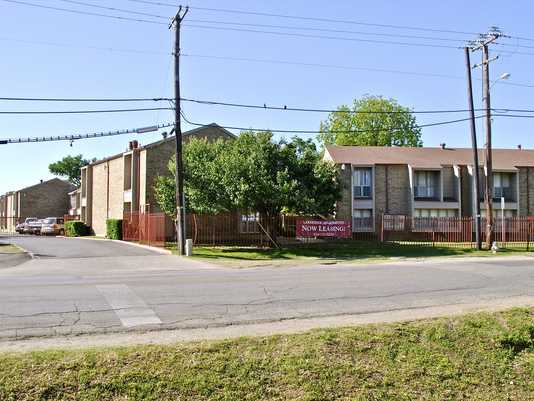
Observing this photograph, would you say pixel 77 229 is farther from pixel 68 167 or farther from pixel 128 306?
pixel 68 167

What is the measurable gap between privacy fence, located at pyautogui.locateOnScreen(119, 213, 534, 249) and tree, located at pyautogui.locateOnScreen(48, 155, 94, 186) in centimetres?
7452

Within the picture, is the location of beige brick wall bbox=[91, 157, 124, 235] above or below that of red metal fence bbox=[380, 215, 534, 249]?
above

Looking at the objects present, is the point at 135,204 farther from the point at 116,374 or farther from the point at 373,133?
the point at 373,133

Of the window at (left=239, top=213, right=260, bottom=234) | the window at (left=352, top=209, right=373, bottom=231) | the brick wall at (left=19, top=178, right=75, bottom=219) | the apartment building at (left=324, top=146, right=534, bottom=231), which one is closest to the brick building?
the brick wall at (left=19, top=178, right=75, bottom=219)

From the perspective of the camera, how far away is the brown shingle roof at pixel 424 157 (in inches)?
1624

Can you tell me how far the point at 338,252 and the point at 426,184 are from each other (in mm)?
16771

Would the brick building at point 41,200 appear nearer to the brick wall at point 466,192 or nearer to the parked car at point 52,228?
the parked car at point 52,228

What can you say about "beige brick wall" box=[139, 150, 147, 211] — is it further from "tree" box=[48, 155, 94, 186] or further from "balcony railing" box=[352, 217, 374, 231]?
"tree" box=[48, 155, 94, 186]

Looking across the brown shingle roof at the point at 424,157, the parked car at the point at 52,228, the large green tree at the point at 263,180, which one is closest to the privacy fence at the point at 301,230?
the large green tree at the point at 263,180

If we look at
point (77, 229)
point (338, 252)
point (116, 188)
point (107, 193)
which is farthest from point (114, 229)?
point (338, 252)

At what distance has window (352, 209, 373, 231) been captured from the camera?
39344 mm

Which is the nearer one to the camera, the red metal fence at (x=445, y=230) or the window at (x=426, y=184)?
the red metal fence at (x=445, y=230)

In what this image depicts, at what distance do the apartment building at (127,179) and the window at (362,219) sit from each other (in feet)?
35.2

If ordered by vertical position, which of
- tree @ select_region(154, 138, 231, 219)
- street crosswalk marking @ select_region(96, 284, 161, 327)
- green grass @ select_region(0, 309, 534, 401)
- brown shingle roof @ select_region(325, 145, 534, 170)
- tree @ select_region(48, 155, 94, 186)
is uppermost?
tree @ select_region(48, 155, 94, 186)
